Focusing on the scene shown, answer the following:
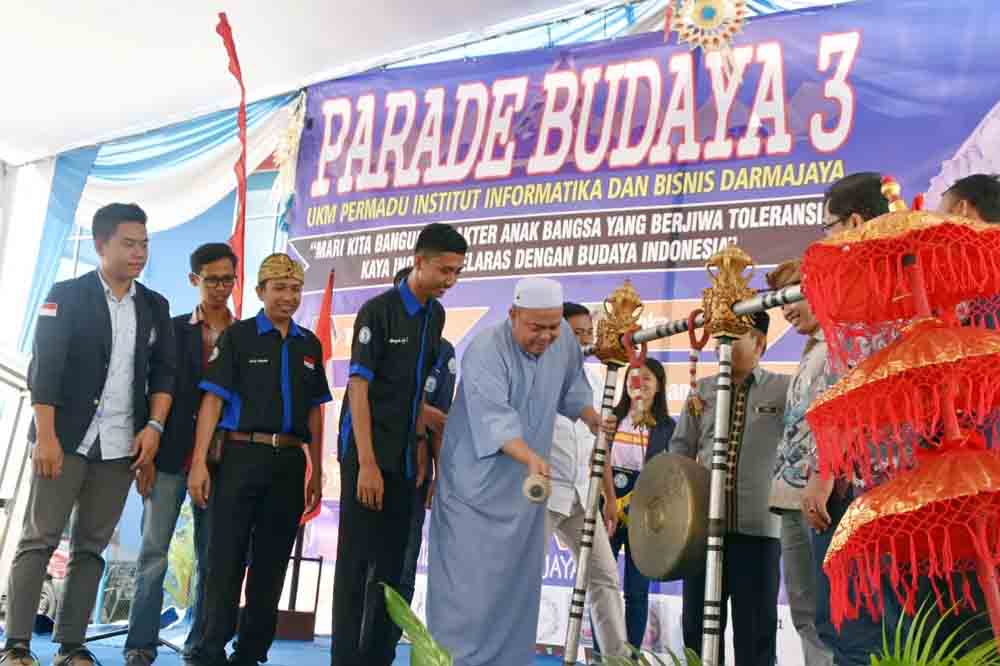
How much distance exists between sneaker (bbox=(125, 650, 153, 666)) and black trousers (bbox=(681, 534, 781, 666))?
196cm

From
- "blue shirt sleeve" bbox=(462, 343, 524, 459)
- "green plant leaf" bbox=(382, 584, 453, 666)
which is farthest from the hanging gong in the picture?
"green plant leaf" bbox=(382, 584, 453, 666)

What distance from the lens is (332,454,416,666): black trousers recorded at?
9.72 ft

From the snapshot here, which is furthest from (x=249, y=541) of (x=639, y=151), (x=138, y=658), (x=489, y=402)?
(x=639, y=151)

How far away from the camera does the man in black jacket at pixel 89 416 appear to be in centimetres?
303

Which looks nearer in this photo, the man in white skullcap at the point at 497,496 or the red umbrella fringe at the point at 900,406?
the red umbrella fringe at the point at 900,406

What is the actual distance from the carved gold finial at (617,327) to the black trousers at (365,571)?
2.47ft

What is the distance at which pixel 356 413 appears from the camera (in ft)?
9.98

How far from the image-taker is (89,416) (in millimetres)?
3121

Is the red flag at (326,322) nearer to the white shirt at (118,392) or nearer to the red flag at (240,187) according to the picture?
the red flag at (240,187)

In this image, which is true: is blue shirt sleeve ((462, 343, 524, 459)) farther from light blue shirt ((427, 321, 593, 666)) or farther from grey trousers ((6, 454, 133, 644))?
grey trousers ((6, 454, 133, 644))

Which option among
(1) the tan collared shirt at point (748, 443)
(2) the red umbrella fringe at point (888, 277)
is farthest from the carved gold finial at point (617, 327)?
(2) the red umbrella fringe at point (888, 277)

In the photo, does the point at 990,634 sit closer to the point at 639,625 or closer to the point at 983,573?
the point at 983,573

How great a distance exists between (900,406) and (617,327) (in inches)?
55.5

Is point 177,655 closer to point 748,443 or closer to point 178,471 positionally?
point 178,471
